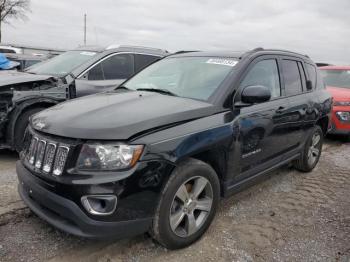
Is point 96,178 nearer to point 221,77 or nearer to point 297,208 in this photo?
point 221,77

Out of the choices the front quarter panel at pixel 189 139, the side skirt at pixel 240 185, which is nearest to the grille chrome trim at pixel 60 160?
the front quarter panel at pixel 189 139

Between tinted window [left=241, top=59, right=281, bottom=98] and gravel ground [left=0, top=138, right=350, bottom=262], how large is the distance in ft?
4.30

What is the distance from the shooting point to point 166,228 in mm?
2600

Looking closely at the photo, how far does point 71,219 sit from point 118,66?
4.07 m

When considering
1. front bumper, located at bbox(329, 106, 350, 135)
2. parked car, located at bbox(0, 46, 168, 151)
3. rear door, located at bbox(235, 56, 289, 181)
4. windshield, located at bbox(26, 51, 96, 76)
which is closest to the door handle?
rear door, located at bbox(235, 56, 289, 181)

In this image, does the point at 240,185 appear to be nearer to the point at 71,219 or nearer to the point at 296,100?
the point at 296,100

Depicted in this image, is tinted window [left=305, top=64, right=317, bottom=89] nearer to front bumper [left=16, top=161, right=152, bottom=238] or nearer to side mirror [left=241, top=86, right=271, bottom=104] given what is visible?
side mirror [left=241, top=86, right=271, bottom=104]

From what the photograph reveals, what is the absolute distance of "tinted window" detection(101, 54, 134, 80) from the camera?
19.0 feet

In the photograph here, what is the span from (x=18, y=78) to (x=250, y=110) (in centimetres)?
340

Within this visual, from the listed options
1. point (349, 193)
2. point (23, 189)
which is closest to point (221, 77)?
point (23, 189)

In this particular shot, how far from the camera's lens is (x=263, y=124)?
345 centimetres

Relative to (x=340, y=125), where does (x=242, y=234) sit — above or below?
below

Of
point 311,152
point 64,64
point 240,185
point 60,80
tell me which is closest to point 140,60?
point 64,64

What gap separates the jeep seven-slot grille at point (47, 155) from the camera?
2404 millimetres
